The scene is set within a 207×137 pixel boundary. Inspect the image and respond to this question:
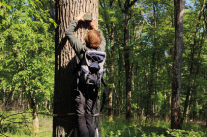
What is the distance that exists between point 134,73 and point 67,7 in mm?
24444

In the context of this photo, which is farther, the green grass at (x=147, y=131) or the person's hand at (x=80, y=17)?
the green grass at (x=147, y=131)

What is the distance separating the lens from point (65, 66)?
2.75m

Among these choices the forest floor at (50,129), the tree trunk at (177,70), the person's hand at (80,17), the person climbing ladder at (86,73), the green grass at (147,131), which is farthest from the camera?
the tree trunk at (177,70)

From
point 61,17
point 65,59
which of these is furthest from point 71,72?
point 61,17

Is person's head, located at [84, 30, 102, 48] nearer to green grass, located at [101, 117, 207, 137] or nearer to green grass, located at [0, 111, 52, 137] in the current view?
green grass, located at [0, 111, 52, 137]

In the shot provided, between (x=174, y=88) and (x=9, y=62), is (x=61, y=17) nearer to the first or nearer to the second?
(x=9, y=62)

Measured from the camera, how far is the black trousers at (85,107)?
2564 millimetres

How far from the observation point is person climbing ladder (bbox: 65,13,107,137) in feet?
8.20

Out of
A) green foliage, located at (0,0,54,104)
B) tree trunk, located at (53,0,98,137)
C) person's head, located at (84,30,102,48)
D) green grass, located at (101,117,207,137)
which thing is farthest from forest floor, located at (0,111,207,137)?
person's head, located at (84,30,102,48)

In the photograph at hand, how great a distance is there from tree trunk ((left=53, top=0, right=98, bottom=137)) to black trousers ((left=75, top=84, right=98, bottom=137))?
156 millimetres

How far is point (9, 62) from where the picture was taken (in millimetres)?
7848

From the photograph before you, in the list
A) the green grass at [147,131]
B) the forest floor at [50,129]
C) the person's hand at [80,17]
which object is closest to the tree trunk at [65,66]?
the person's hand at [80,17]

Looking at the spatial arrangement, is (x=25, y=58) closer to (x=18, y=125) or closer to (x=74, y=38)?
(x=18, y=125)

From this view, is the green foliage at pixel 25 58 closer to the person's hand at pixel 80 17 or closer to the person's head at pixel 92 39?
the person's hand at pixel 80 17
